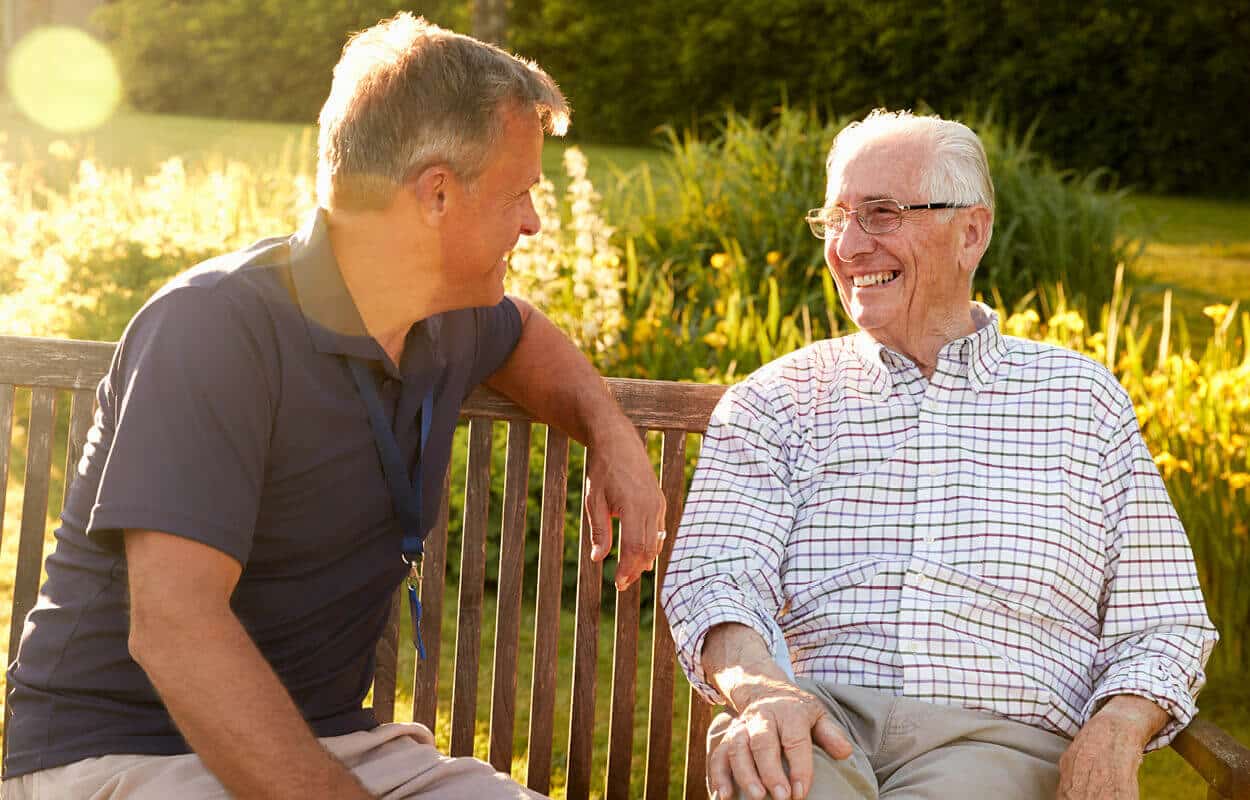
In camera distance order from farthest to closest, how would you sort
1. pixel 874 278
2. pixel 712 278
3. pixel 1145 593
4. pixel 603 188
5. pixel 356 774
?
pixel 603 188
pixel 712 278
pixel 874 278
pixel 1145 593
pixel 356 774

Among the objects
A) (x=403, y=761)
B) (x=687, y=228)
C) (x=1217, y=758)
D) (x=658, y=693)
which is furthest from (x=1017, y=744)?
(x=687, y=228)

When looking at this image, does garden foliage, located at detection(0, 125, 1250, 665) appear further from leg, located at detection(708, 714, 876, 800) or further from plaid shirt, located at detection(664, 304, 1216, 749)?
leg, located at detection(708, 714, 876, 800)

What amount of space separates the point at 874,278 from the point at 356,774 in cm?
143

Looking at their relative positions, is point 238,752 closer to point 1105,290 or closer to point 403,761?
point 403,761

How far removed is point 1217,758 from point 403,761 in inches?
54.1

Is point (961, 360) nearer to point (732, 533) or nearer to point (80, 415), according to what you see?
point (732, 533)

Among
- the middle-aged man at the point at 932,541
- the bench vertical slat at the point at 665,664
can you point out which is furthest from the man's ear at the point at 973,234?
the bench vertical slat at the point at 665,664

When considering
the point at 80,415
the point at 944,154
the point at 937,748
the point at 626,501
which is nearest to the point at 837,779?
the point at 937,748

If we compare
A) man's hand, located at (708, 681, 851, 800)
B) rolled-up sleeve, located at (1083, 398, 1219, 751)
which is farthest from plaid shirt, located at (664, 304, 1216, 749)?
man's hand, located at (708, 681, 851, 800)

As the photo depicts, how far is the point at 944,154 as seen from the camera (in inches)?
113

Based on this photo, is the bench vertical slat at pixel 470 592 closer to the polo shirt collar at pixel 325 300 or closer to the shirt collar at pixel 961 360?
the polo shirt collar at pixel 325 300

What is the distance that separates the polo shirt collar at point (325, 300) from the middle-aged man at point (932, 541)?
0.85 m

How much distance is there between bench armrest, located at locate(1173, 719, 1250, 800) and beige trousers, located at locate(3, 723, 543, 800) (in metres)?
1.13

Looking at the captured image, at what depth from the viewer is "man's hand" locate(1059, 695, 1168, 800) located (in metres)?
2.40
